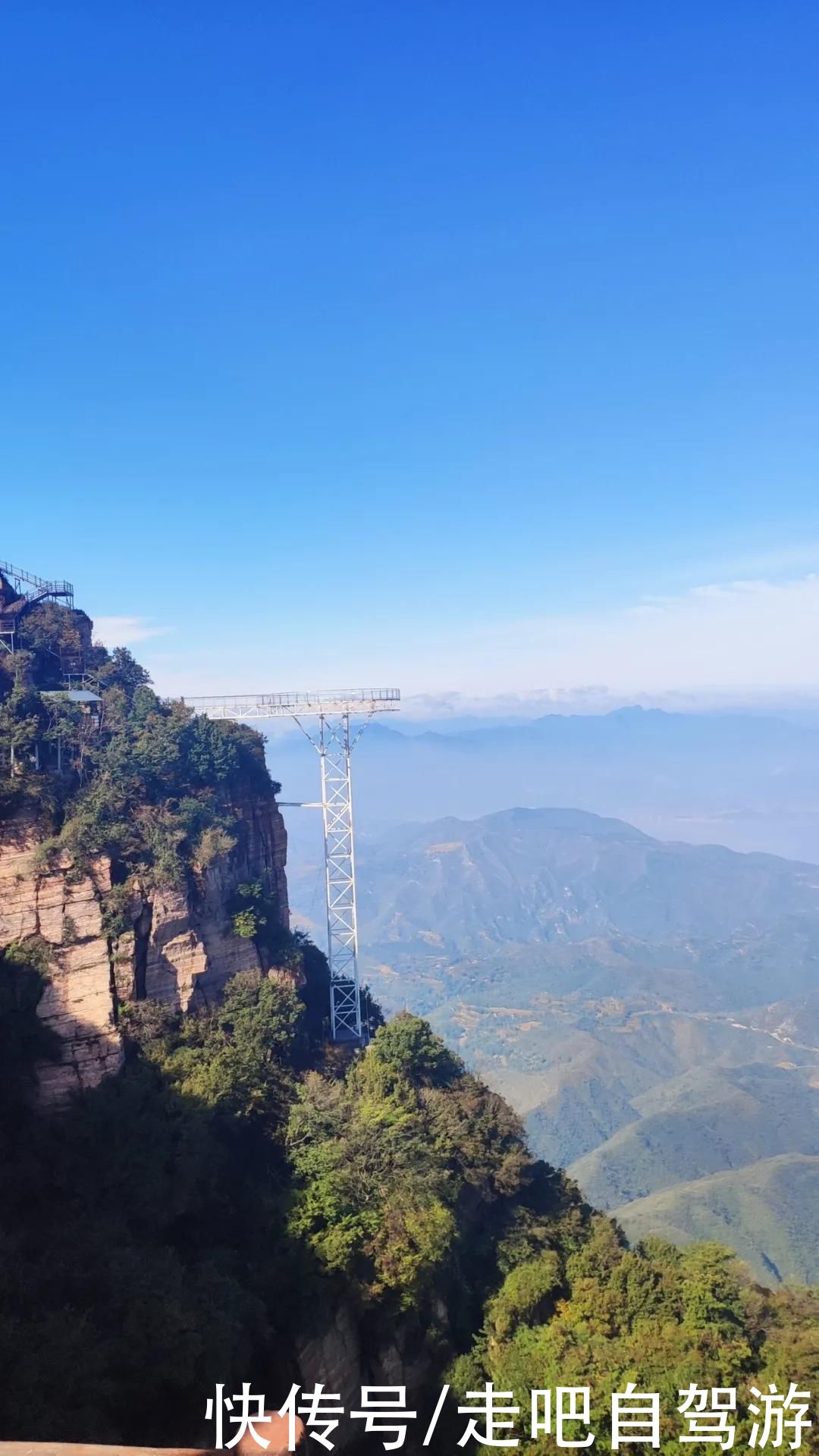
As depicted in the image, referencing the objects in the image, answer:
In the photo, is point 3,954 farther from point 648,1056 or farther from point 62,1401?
point 648,1056

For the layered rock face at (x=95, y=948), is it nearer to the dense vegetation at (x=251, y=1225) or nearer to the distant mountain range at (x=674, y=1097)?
the dense vegetation at (x=251, y=1225)

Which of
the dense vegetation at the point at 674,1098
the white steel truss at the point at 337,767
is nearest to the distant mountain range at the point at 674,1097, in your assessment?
the dense vegetation at the point at 674,1098

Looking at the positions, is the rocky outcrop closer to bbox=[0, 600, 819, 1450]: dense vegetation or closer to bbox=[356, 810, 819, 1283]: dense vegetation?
bbox=[0, 600, 819, 1450]: dense vegetation

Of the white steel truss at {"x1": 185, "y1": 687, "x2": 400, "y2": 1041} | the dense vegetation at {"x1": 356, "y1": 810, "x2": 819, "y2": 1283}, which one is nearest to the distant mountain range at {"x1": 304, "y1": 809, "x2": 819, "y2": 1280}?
the dense vegetation at {"x1": 356, "y1": 810, "x2": 819, "y2": 1283}

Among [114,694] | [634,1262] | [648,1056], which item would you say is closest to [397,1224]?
[634,1262]

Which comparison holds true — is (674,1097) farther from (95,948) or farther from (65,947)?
(65,947)

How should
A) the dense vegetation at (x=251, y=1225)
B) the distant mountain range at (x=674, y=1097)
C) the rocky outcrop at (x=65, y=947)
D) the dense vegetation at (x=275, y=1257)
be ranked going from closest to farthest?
the dense vegetation at (x=275, y=1257), the dense vegetation at (x=251, y=1225), the rocky outcrop at (x=65, y=947), the distant mountain range at (x=674, y=1097)
